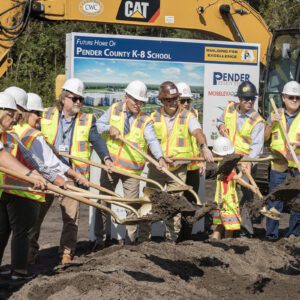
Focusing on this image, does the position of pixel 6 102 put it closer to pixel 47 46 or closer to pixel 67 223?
pixel 67 223

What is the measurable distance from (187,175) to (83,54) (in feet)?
8.91

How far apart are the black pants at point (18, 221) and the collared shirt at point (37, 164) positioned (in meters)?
0.35

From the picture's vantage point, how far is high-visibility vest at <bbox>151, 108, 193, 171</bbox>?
38.1ft

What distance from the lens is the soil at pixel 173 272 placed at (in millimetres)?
8242

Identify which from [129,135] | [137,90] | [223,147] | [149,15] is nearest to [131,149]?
[129,135]

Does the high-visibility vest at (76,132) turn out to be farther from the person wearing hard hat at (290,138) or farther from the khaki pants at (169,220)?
the person wearing hard hat at (290,138)

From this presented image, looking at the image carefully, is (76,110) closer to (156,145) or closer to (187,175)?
(156,145)

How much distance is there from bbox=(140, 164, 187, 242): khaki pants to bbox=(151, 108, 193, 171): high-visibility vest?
0.57ft

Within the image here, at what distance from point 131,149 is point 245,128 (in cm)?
179

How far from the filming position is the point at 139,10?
51.9ft

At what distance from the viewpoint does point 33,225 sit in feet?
30.2

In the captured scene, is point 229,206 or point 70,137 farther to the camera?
point 229,206

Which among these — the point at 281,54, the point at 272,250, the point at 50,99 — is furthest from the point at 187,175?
the point at 50,99

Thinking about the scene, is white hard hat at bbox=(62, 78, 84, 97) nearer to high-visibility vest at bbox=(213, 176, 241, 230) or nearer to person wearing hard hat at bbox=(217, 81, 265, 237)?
high-visibility vest at bbox=(213, 176, 241, 230)
